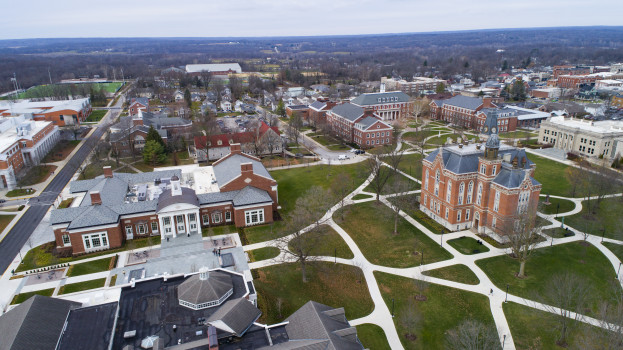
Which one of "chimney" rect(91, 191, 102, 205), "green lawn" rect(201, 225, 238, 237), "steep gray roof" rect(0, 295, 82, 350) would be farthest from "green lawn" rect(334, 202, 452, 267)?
"chimney" rect(91, 191, 102, 205)

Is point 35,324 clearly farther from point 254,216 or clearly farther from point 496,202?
point 496,202

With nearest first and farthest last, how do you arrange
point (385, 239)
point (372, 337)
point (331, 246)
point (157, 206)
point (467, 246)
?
point (372, 337), point (467, 246), point (331, 246), point (385, 239), point (157, 206)

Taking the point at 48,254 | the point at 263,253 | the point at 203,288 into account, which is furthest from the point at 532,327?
the point at 48,254

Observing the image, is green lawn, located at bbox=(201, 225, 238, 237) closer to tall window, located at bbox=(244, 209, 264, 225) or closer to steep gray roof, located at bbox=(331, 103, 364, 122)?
tall window, located at bbox=(244, 209, 264, 225)

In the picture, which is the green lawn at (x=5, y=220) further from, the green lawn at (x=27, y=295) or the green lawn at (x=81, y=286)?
the green lawn at (x=81, y=286)

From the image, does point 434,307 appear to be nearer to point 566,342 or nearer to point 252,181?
point 566,342

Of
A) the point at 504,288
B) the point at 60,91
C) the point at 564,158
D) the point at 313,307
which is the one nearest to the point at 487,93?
the point at 564,158
